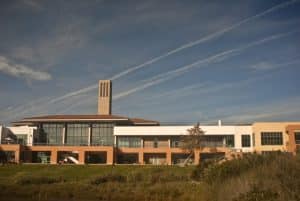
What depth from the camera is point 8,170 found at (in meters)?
52.5

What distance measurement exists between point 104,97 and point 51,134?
27.4 meters

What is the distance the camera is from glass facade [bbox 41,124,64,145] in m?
82.1

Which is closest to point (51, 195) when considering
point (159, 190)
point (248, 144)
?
point (159, 190)

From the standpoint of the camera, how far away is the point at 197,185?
1232 inches

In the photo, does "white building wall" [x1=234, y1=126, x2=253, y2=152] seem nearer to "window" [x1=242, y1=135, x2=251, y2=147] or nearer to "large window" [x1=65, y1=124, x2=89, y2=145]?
"window" [x1=242, y1=135, x2=251, y2=147]

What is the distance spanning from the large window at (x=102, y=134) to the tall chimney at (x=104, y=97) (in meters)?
23.0

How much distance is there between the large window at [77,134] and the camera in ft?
265

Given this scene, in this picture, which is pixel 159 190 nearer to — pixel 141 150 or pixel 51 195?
pixel 51 195

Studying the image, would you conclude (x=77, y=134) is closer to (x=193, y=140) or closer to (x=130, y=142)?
(x=130, y=142)

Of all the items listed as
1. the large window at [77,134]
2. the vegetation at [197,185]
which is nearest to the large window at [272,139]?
the vegetation at [197,185]

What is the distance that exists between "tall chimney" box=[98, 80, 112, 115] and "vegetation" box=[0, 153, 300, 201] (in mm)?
66267

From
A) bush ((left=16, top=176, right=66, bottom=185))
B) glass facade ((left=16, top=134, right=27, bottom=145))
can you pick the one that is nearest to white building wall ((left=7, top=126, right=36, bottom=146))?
glass facade ((left=16, top=134, right=27, bottom=145))

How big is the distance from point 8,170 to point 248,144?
137 ft

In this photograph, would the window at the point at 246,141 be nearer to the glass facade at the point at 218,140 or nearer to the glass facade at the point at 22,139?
the glass facade at the point at 218,140
